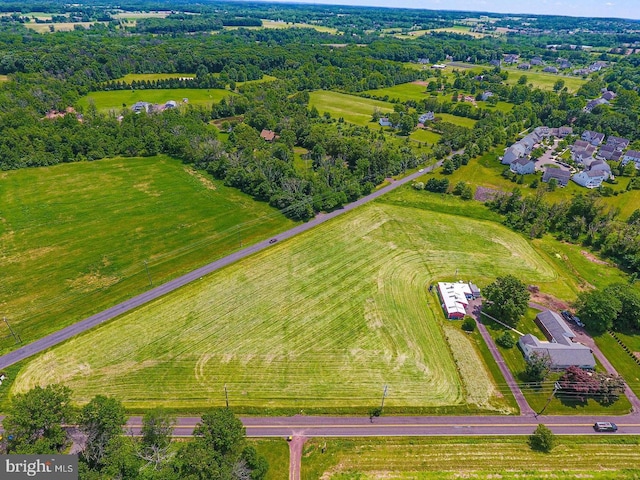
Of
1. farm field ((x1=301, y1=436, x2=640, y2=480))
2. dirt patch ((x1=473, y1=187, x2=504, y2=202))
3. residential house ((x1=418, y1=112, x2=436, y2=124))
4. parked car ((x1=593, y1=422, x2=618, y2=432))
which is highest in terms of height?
residential house ((x1=418, y1=112, x2=436, y2=124))

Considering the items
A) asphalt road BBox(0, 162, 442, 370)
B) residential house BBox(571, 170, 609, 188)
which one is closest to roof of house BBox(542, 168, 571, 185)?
residential house BBox(571, 170, 609, 188)

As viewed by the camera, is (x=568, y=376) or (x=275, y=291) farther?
(x=275, y=291)

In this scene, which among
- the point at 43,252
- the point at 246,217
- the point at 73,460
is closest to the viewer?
the point at 73,460

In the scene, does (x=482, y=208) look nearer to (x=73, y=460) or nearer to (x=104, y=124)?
(x=73, y=460)

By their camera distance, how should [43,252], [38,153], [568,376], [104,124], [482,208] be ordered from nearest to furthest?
[568,376] → [43,252] → [482,208] → [38,153] → [104,124]

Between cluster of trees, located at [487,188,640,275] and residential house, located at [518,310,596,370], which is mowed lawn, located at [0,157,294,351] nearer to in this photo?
residential house, located at [518,310,596,370]

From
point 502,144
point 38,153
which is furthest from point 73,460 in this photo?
point 502,144

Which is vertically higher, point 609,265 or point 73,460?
→ point 73,460

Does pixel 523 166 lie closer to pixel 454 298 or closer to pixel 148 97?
pixel 454 298
